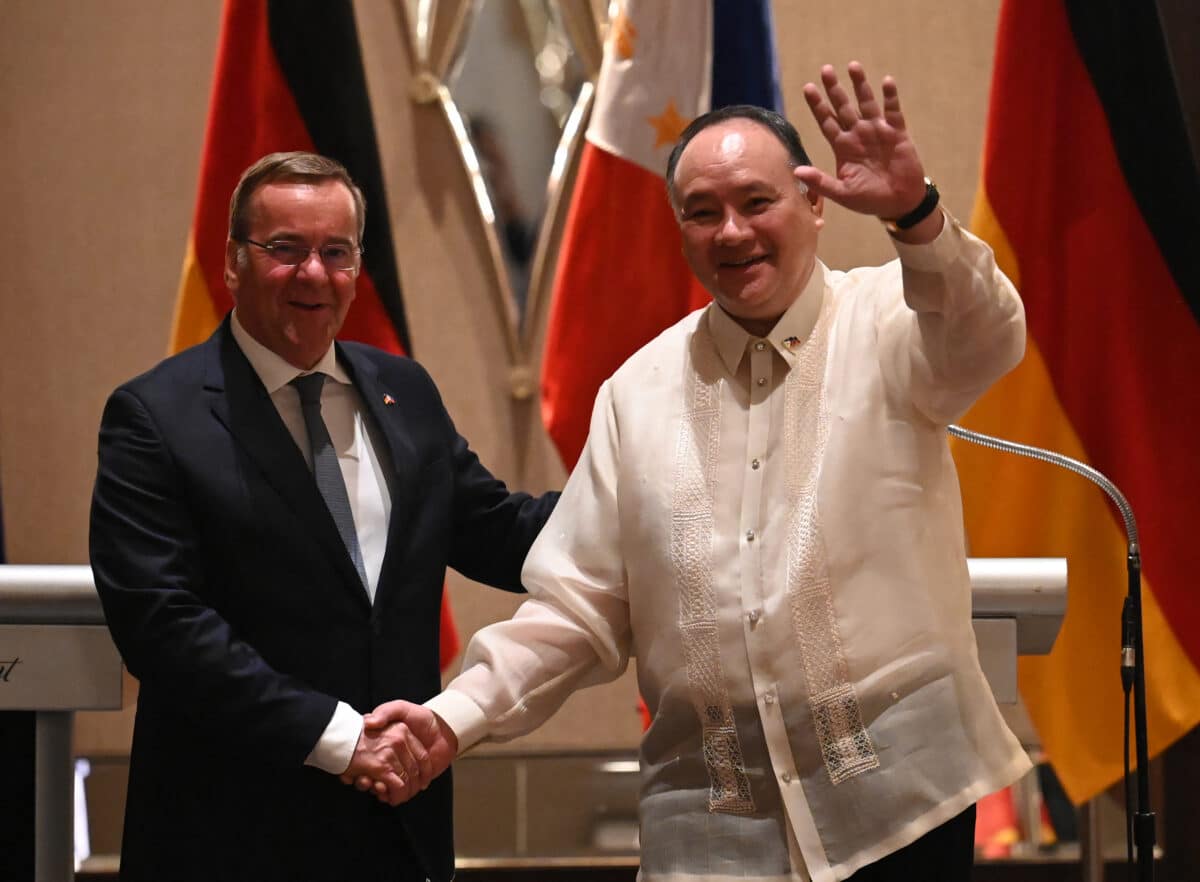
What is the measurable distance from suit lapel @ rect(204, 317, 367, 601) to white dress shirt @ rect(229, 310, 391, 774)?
0.11 feet

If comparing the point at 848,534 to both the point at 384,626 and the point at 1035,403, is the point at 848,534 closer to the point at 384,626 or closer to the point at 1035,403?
the point at 384,626

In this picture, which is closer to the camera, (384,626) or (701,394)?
(701,394)

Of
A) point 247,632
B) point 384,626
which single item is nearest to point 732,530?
point 384,626

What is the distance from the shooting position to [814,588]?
5.87 ft

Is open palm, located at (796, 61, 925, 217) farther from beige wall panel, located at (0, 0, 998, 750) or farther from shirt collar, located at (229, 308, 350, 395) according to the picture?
beige wall panel, located at (0, 0, 998, 750)

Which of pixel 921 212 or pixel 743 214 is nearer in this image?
pixel 921 212

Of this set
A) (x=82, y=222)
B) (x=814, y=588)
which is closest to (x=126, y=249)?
(x=82, y=222)

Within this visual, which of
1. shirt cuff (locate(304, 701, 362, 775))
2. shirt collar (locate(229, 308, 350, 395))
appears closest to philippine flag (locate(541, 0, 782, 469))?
shirt collar (locate(229, 308, 350, 395))

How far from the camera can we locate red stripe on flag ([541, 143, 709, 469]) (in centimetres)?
342

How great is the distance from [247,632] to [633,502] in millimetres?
630

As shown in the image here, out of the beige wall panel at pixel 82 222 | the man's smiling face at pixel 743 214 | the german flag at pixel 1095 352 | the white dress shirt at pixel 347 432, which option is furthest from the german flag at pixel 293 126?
the man's smiling face at pixel 743 214

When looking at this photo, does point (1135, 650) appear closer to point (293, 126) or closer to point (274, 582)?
point (274, 582)

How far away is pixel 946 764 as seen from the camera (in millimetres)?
1769

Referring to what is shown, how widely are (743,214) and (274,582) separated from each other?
2.88 feet
